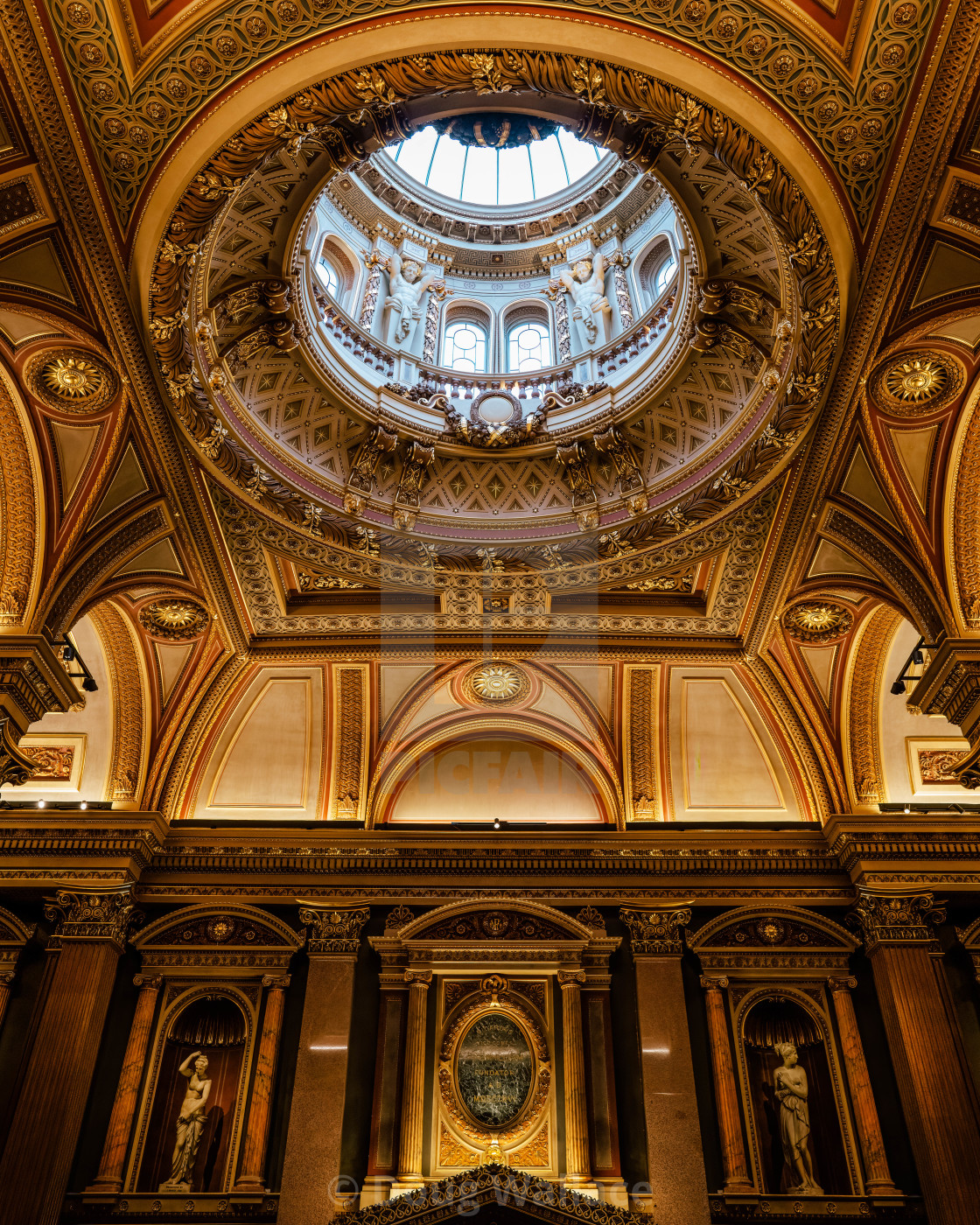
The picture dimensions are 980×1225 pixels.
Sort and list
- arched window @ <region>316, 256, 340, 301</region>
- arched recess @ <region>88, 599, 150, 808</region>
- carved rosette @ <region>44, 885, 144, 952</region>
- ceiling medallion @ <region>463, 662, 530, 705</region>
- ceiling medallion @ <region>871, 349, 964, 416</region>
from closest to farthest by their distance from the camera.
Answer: ceiling medallion @ <region>871, 349, 964, 416</region> < carved rosette @ <region>44, 885, 144, 952</region> < arched recess @ <region>88, 599, 150, 808</region> < arched window @ <region>316, 256, 340, 301</region> < ceiling medallion @ <region>463, 662, 530, 705</region>

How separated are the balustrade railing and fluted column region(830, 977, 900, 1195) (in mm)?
9334

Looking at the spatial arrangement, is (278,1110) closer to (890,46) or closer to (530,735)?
(530,735)

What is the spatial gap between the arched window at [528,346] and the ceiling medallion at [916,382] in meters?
6.33

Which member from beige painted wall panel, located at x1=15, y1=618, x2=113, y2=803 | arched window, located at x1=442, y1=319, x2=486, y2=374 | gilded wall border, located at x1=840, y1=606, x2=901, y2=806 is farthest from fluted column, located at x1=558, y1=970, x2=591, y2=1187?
arched window, located at x1=442, y1=319, x2=486, y2=374

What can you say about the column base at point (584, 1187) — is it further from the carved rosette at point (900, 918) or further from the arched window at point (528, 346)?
the arched window at point (528, 346)

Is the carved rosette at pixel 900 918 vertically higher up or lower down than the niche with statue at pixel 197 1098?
higher up

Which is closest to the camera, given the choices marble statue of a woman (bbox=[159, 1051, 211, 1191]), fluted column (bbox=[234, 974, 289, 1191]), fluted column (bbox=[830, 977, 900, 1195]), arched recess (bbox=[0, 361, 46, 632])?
arched recess (bbox=[0, 361, 46, 632])

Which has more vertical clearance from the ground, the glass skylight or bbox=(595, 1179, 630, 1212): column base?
the glass skylight

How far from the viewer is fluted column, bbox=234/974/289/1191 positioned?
1159 cm

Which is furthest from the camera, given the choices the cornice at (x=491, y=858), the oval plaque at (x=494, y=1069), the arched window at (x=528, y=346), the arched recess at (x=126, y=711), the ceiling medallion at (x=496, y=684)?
the arched window at (x=528, y=346)

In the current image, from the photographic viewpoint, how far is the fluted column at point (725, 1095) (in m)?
11.6

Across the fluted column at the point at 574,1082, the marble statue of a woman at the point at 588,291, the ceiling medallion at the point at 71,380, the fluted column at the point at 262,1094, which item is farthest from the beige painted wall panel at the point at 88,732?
the marble statue of a woman at the point at 588,291

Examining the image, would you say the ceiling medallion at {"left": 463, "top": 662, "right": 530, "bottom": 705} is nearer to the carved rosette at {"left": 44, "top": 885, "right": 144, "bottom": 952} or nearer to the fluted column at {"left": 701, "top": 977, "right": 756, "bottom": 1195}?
the fluted column at {"left": 701, "top": 977, "right": 756, "bottom": 1195}

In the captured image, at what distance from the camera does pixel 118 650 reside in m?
14.2
